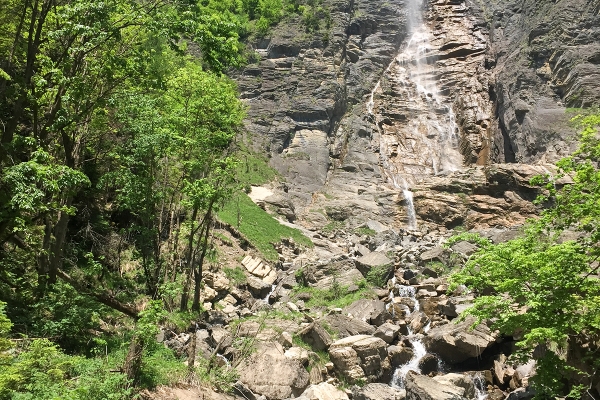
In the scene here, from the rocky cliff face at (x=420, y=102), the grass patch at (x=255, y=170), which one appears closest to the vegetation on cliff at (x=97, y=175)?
the grass patch at (x=255, y=170)

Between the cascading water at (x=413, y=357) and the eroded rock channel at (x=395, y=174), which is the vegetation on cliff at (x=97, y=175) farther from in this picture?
the cascading water at (x=413, y=357)

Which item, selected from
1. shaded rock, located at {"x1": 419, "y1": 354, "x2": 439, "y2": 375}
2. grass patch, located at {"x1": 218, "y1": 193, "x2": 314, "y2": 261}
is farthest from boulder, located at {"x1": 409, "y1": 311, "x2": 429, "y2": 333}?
grass patch, located at {"x1": 218, "y1": 193, "x2": 314, "y2": 261}

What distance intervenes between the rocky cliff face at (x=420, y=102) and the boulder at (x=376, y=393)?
23.1 meters

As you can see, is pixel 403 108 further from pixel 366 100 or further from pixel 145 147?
pixel 145 147

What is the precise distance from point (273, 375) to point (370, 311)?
7.16m

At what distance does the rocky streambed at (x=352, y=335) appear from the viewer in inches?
464

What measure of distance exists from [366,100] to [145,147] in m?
41.0

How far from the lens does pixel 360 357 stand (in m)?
13.6

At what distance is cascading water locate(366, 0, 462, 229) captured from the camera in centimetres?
4394

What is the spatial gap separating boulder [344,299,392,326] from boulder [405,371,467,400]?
5.19 m

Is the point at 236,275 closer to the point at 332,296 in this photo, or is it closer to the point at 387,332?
the point at 332,296

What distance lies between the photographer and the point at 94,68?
32.7ft

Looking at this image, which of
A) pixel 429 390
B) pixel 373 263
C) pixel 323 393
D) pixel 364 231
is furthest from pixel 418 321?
pixel 364 231

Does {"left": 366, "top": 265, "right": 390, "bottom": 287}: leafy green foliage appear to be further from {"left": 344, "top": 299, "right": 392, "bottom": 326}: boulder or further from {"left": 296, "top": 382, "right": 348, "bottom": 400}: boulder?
{"left": 296, "top": 382, "right": 348, "bottom": 400}: boulder
